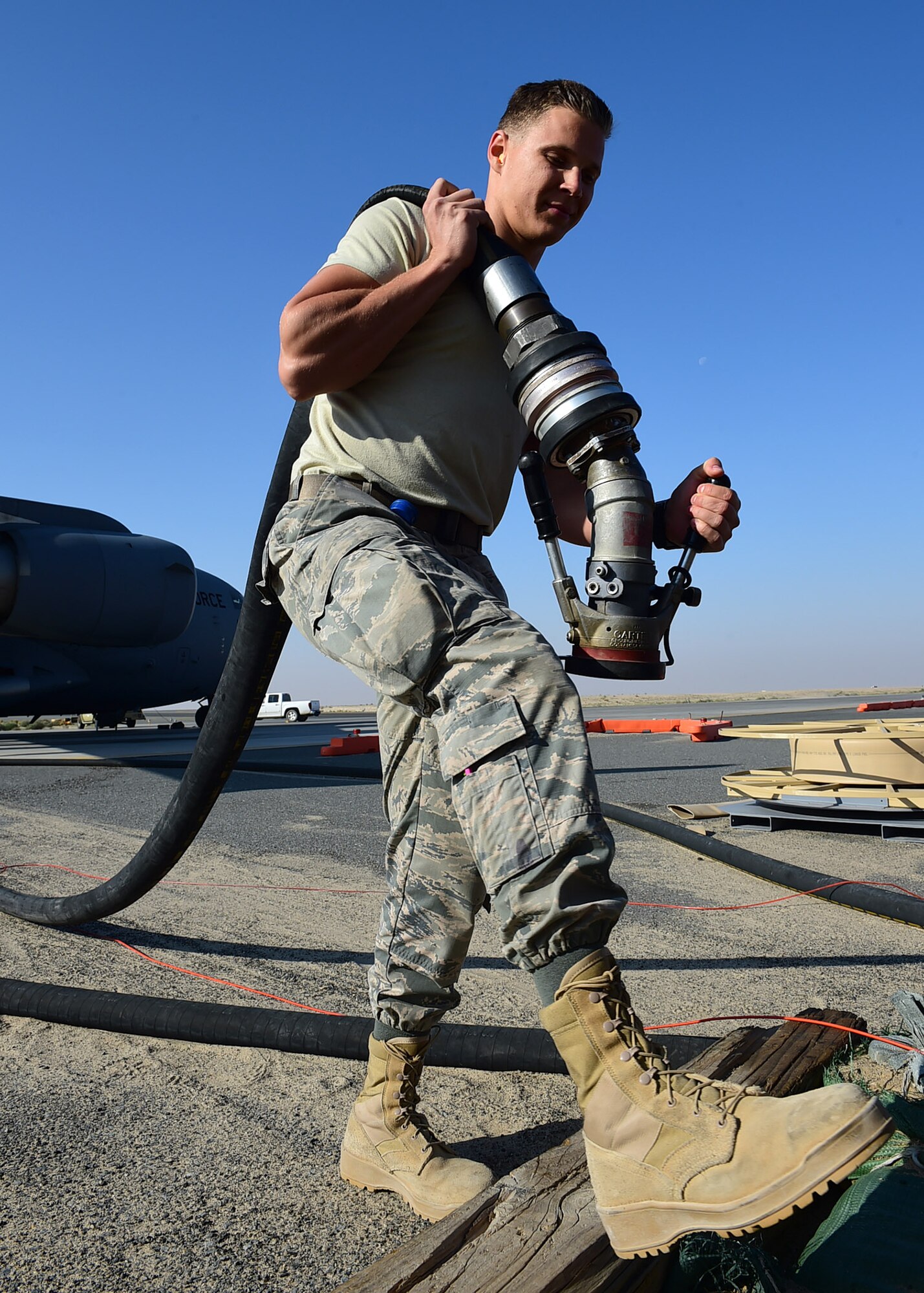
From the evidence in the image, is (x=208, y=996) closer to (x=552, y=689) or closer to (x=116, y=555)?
(x=552, y=689)

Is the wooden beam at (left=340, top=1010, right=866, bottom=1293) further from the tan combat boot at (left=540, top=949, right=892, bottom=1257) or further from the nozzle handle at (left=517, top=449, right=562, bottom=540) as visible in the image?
the nozzle handle at (left=517, top=449, right=562, bottom=540)

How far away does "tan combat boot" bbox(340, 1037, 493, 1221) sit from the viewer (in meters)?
1.50

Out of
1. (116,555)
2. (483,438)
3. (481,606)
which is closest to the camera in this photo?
(481,606)

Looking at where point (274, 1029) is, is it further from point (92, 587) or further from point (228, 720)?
point (92, 587)

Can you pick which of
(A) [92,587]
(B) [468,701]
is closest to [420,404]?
(B) [468,701]

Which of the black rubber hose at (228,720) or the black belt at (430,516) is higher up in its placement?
the black belt at (430,516)

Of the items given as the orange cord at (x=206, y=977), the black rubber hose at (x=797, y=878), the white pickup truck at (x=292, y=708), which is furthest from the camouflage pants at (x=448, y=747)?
the white pickup truck at (x=292, y=708)

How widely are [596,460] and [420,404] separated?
0.37 m

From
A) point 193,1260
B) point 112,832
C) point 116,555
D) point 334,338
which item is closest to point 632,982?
point 193,1260

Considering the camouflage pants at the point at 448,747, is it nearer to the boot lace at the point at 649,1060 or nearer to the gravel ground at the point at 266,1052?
the boot lace at the point at 649,1060

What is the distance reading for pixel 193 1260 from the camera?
4.44ft

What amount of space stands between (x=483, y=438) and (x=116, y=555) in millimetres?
11021

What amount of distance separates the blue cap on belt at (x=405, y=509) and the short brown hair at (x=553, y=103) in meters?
0.81

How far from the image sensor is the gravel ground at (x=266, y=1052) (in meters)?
1.42
